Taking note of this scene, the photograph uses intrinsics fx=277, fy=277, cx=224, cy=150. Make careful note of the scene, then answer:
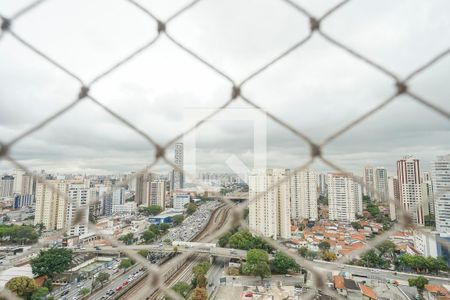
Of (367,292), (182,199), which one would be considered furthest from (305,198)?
(182,199)

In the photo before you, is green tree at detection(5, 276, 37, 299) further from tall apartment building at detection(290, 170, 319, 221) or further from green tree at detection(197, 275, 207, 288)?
tall apartment building at detection(290, 170, 319, 221)

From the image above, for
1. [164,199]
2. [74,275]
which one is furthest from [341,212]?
[74,275]

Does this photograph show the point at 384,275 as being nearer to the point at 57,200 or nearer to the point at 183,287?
the point at 183,287

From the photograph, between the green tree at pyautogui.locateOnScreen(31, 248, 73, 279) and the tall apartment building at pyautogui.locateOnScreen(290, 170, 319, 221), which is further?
the tall apartment building at pyautogui.locateOnScreen(290, 170, 319, 221)

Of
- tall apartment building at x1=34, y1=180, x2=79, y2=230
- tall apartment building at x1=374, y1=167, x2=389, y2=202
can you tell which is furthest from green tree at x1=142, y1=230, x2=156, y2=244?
tall apartment building at x1=374, y1=167, x2=389, y2=202

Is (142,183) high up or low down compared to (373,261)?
up

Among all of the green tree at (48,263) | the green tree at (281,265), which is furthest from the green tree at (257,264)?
the green tree at (48,263)

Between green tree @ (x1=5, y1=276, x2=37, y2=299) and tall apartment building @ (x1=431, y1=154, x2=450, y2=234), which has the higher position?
tall apartment building @ (x1=431, y1=154, x2=450, y2=234)

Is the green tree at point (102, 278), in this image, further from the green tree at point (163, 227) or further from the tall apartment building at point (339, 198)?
the tall apartment building at point (339, 198)
